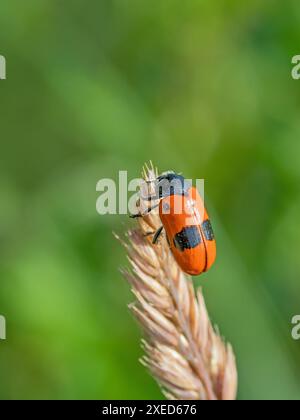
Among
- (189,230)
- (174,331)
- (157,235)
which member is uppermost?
(189,230)

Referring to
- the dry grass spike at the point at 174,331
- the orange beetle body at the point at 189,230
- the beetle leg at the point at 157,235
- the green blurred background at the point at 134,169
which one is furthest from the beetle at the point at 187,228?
the green blurred background at the point at 134,169

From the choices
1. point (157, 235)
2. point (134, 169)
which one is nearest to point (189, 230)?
point (157, 235)

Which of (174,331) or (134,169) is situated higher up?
(134,169)

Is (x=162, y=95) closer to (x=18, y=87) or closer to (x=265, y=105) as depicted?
(x=265, y=105)

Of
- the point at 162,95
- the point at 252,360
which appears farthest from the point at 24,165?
the point at 252,360

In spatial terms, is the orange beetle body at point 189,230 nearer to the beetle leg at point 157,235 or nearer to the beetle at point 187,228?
the beetle at point 187,228

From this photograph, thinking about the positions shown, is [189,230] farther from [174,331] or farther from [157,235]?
[174,331]

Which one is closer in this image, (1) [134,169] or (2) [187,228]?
(2) [187,228]
